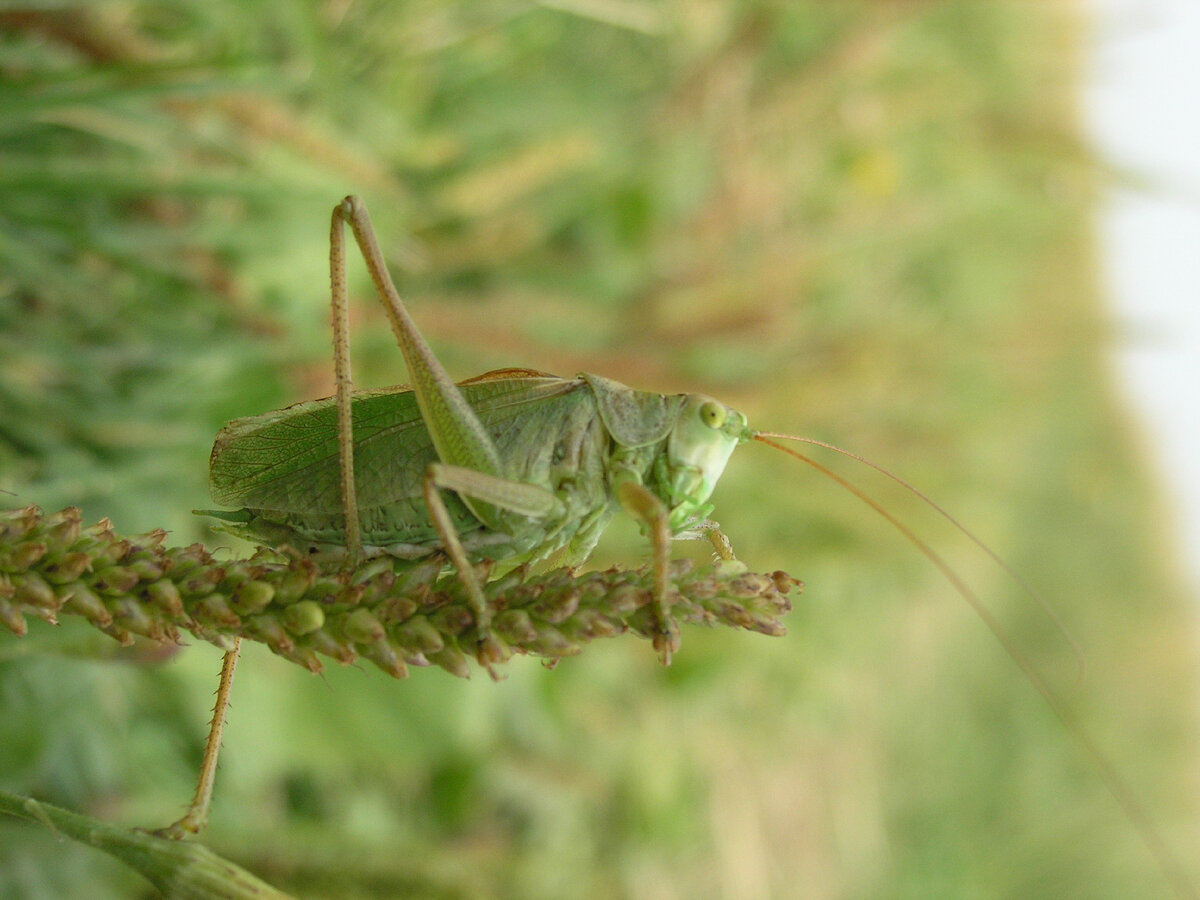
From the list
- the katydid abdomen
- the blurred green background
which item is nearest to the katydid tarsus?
the katydid abdomen

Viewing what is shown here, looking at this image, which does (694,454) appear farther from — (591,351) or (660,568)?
(591,351)

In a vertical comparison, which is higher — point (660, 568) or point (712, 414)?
point (712, 414)

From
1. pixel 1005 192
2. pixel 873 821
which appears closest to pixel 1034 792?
pixel 873 821

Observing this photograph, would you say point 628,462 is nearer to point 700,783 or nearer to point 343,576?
point 343,576

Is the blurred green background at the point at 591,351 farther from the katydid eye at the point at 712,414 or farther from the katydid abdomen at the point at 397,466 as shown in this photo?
the katydid eye at the point at 712,414

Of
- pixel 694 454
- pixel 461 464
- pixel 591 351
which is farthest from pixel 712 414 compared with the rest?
pixel 591 351

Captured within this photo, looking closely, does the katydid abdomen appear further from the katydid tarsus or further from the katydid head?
the katydid head

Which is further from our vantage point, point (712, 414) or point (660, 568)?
point (712, 414)

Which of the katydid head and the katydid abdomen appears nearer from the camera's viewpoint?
the katydid abdomen
